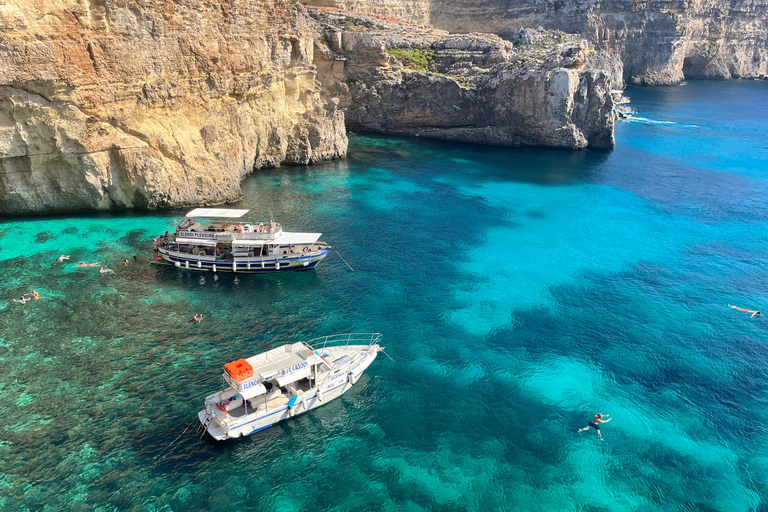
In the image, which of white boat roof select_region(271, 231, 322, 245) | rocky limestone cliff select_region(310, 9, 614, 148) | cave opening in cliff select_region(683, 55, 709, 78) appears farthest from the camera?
cave opening in cliff select_region(683, 55, 709, 78)

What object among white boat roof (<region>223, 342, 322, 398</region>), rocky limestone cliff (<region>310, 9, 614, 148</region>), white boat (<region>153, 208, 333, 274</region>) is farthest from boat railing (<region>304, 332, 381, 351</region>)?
rocky limestone cliff (<region>310, 9, 614, 148</region>)

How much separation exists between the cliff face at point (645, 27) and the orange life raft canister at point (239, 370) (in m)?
105

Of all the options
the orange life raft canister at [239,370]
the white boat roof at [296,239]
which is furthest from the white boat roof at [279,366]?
the white boat roof at [296,239]

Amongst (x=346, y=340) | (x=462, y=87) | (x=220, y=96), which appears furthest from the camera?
(x=462, y=87)

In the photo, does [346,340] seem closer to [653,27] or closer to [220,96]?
[220,96]

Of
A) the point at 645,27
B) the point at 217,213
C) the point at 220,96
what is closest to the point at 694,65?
the point at 645,27

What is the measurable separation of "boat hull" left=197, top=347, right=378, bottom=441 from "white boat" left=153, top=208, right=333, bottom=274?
15.2 m

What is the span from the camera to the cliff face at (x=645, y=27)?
145250 millimetres

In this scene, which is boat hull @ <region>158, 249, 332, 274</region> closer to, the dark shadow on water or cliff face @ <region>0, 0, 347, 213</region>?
cliff face @ <region>0, 0, 347, 213</region>

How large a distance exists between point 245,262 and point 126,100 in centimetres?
2084

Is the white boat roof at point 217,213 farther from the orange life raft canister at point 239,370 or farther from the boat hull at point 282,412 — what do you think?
the boat hull at point 282,412

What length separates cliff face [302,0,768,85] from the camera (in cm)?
14525

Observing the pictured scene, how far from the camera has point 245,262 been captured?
4791 centimetres

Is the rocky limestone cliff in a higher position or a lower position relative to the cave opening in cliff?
lower
